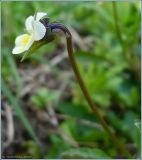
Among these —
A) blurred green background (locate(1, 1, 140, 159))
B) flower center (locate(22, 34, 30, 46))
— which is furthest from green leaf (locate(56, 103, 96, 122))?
flower center (locate(22, 34, 30, 46))

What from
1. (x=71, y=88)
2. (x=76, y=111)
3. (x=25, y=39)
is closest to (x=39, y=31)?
(x=25, y=39)

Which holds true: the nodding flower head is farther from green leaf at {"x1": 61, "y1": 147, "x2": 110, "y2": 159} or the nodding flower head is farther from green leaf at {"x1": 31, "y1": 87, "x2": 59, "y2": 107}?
green leaf at {"x1": 31, "y1": 87, "x2": 59, "y2": 107}

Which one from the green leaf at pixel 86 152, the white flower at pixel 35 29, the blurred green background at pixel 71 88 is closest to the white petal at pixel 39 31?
the white flower at pixel 35 29

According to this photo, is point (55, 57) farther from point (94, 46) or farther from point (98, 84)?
point (98, 84)

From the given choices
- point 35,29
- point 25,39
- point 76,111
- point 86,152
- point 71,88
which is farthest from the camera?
point 71,88

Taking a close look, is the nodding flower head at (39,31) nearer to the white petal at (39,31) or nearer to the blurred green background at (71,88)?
the white petal at (39,31)

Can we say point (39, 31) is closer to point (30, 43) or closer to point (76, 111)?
point (30, 43)

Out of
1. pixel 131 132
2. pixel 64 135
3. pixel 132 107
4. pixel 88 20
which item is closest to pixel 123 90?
pixel 132 107
